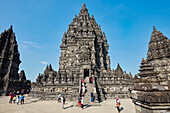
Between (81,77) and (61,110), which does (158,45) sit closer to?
(81,77)

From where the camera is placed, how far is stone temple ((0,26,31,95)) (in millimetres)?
31589

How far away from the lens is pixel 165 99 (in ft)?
13.6

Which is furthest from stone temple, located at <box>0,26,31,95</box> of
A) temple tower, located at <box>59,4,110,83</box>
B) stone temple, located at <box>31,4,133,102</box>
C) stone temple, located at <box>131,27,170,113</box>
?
stone temple, located at <box>131,27,170,113</box>

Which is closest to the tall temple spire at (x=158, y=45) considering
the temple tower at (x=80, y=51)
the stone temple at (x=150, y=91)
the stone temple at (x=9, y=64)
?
the temple tower at (x=80, y=51)

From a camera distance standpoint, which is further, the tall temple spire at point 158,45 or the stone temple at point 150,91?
the tall temple spire at point 158,45

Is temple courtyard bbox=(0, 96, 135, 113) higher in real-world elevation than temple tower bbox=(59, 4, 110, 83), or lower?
lower

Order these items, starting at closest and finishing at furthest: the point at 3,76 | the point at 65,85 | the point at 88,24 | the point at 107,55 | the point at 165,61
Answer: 1. the point at 65,85
2. the point at 165,61
3. the point at 3,76
4. the point at 88,24
5. the point at 107,55

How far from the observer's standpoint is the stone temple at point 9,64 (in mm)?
31589

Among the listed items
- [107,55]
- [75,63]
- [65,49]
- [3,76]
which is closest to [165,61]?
[107,55]

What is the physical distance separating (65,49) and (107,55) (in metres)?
18.4

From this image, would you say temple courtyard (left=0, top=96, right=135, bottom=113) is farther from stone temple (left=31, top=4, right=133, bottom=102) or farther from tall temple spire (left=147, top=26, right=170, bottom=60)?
tall temple spire (left=147, top=26, right=170, bottom=60)

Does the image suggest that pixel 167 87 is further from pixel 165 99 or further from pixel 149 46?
pixel 149 46

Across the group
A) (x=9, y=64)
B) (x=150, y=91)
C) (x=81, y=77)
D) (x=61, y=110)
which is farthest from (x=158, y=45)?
(x=9, y=64)

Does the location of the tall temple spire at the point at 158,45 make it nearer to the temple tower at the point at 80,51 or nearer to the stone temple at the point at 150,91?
the temple tower at the point at 80,51
